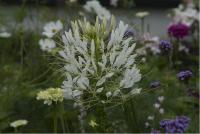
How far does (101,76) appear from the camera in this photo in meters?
1.66

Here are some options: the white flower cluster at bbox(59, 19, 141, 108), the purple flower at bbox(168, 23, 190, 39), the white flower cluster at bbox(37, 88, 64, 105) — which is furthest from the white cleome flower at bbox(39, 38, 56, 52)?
the white flower cluster at bbox(59, 19, 141, 108)

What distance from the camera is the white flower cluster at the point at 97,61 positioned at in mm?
1631

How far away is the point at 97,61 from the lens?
1.65 m

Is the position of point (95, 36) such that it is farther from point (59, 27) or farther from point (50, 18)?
point (50, 18)

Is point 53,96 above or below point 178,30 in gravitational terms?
below

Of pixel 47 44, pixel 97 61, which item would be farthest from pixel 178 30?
pixel 97 61

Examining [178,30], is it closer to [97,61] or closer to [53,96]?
[53,96]

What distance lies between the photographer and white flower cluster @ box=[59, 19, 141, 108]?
163cm

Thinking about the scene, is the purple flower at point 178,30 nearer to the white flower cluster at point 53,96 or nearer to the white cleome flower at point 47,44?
the white cleome flower at point 47,44

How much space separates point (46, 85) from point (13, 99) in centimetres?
25

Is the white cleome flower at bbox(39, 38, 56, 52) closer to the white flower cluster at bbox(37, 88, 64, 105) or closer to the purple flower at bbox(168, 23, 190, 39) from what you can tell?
the purple flower at bbox(168, 23, 190, 39)

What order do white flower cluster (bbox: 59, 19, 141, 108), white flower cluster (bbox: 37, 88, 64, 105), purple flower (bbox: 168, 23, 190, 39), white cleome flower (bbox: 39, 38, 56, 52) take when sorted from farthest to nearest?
1. purple flower (bbox: 168, 23, 190, 39)
2. white cleome flower (bbox: 39, 38, 56, 52)
3. white flower cluster (bbox: 37, 88, 64, 105)
4. white flower cluster (bbox: 59, 19, 141, 108)

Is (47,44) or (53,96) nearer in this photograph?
(53,96)

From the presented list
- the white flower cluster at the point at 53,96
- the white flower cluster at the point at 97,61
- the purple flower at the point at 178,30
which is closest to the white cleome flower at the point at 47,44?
the purple flower at the point at 178,30
